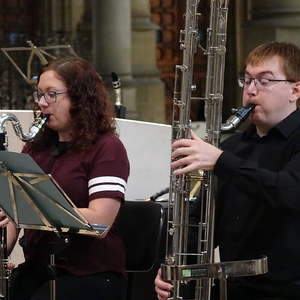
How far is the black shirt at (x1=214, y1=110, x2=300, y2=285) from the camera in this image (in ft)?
11.8

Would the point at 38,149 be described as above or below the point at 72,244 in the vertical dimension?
above

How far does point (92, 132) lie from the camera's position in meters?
4.51

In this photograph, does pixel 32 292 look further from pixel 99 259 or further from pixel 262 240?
pixel 262 240

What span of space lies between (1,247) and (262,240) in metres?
1.19

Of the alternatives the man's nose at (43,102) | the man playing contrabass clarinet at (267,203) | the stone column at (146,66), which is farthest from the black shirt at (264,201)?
the stone column at (146,66)

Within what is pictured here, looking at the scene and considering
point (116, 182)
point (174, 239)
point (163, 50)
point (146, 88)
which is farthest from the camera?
point (163, 50)

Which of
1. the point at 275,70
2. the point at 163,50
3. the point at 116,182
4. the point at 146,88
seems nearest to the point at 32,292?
the point at 116,182

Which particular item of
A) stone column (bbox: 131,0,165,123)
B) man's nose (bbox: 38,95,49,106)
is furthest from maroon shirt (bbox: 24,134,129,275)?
stone column (bbox: 131,0,165,123)

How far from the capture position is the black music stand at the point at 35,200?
12.8 feet

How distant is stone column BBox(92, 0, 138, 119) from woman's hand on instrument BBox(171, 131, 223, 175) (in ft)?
30.5

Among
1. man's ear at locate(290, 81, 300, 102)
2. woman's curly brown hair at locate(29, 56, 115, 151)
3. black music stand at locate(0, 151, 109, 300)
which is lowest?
black music stand at locate(0, 151, 109, 300)

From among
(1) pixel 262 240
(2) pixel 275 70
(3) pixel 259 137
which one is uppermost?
(2) pixel 275 70

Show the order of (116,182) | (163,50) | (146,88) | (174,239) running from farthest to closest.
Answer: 1. (163,50)
2. (146,88)
3. (116,182)
4. (174,239)

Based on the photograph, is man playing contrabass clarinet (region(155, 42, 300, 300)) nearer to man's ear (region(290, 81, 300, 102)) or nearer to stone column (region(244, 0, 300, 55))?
man's ear (region(290, 81, 300, 102))
